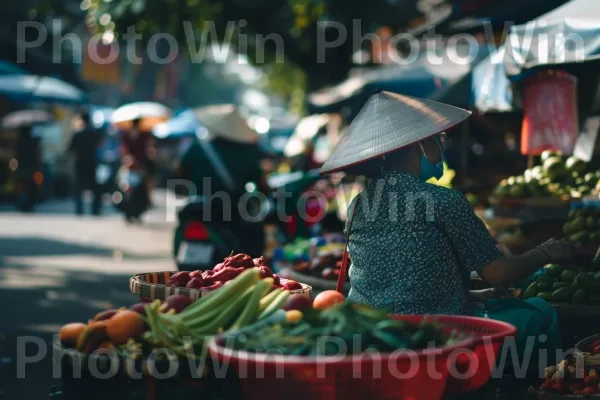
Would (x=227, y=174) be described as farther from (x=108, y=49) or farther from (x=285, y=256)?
(x=108, y=49)

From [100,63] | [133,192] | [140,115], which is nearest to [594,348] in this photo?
[133,192]

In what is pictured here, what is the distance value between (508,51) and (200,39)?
15.3 meters

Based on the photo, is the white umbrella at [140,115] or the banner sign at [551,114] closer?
the banner sign at [551,114]

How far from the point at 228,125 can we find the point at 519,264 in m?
6.88

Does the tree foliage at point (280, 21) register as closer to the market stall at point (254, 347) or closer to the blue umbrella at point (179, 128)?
the blue umbrella at point (179, 128)

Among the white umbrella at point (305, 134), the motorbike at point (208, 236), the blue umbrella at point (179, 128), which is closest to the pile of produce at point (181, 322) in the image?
the motorbike at point (208, 236)

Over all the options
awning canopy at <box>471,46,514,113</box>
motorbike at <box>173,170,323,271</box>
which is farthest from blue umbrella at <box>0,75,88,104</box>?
awning canopy at <box>471,46,514,113</box>

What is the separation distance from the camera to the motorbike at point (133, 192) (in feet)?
73.4

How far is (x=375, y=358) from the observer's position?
337cm

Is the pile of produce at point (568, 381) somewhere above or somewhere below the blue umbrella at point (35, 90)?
below

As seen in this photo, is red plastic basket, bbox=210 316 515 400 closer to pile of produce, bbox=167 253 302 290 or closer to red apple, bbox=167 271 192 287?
pile of produce, bbox=167 253 302 290

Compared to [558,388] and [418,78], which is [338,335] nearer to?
[558,388]

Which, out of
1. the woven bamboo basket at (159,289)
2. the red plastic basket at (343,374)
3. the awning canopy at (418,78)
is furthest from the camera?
the awning canopy at (418,78)

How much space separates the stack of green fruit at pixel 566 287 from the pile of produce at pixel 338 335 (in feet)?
8.13
